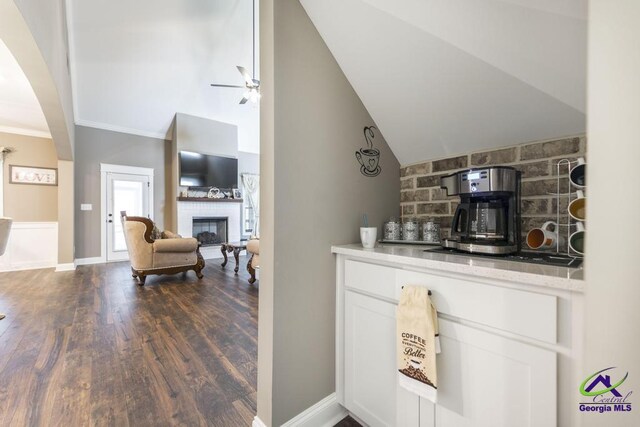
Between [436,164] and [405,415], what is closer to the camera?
[405,415]

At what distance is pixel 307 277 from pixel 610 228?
3.35ft

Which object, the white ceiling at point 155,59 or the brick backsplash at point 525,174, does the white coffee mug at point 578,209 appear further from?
the white ceiling at point 155,59

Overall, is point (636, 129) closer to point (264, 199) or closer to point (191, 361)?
point (264, 199)

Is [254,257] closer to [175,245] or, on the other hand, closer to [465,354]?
[175,245]

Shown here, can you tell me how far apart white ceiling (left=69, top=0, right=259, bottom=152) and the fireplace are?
7.30ft

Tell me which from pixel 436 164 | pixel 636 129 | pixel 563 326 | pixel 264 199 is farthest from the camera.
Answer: pixel 436 164

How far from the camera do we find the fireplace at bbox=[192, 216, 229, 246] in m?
5.84

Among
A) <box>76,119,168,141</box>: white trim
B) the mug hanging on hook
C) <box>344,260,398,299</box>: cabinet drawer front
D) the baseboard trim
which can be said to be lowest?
the baseboard trim

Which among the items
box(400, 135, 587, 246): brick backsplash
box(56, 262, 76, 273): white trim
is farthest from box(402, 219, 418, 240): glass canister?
box(56, 262, 76, 273): white trim

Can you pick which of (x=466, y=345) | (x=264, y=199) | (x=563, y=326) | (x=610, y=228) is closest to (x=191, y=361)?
(x=264, y=199)

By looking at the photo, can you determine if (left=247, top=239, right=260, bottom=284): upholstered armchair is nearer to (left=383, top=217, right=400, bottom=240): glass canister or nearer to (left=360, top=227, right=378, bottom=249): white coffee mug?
(left=383, top=217, right=400, bottom=240): glass canister

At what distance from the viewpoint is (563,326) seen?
71 cm

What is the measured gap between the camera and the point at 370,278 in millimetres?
1215

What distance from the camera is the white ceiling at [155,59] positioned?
345cm
